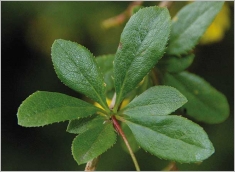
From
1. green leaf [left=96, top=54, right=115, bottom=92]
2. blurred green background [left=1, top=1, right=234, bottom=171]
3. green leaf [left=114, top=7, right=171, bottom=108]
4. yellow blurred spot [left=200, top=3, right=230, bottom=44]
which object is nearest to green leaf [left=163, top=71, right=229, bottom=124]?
green leaf [left=96, top=54, right=115, bottom=92]

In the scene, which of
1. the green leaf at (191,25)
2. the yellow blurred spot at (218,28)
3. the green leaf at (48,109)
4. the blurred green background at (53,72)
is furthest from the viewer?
the blurred green background at (53,72)

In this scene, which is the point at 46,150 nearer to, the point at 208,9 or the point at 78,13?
the point at 78,13

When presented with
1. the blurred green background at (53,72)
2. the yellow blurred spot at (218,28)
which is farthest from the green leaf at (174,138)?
the blurred green background at (53,72)

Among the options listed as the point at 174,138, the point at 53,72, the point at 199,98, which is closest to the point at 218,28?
the point at 199,98

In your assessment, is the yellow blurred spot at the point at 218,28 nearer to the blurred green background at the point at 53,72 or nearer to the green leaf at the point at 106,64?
the blurred green background at the point at 53,72

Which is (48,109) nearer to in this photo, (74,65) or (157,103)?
(74,65)

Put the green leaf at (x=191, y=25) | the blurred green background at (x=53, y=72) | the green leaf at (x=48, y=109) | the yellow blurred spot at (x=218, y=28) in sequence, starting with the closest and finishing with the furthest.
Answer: the green leaf at (x=48, y=109)
the green leaf at (x=191, y=25)
the yellow blurred spot at (x=218, y=28)
the blurred green background at (x=53, y=72)
